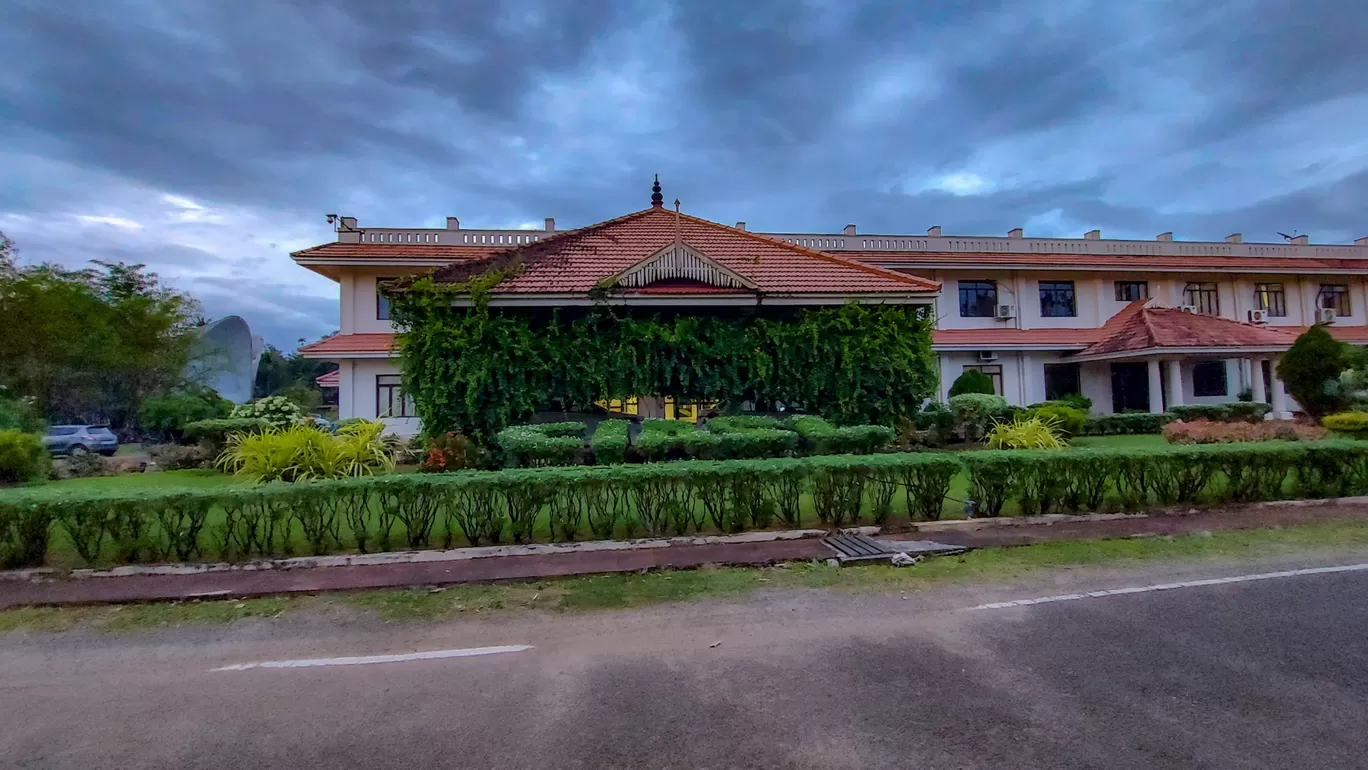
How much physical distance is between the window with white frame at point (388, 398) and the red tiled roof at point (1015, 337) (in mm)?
17812

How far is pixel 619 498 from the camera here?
7.54 metres

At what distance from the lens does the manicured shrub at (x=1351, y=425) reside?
1366 cm

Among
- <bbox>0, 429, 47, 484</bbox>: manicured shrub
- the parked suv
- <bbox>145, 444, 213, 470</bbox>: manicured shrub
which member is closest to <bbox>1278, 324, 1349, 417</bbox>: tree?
<bbox>145, 444, 213, 470</bbox>: manicured shrub

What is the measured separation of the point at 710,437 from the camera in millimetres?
9531

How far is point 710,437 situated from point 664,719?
6265 millimetres

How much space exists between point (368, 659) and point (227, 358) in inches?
1310

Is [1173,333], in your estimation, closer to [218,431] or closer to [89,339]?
[218,431]

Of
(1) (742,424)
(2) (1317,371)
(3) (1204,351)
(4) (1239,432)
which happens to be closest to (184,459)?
(1) (742,424)

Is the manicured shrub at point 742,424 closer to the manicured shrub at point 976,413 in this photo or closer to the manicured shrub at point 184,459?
the manicured shrub at point 976,413

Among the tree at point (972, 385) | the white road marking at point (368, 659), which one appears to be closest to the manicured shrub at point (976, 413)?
the tree at point (972, 385)

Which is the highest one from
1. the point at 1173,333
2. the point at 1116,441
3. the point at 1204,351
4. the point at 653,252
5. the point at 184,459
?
the point at 653,252

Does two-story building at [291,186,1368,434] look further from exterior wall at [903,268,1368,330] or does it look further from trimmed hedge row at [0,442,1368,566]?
trimmed hedge row at [0,442,1368,566]

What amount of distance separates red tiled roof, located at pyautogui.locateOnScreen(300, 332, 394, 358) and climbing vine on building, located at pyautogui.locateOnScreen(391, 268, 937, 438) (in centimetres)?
731

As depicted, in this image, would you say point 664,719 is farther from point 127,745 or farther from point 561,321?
point 561,321
